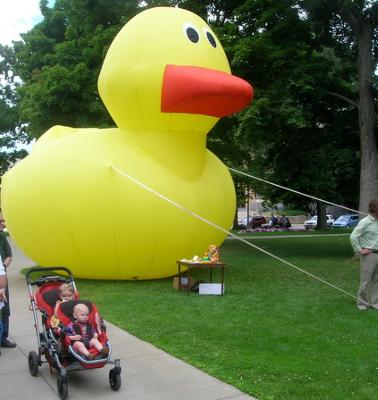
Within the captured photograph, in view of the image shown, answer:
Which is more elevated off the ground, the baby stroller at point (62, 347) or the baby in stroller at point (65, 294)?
the baby in stroller at point (65, 294)

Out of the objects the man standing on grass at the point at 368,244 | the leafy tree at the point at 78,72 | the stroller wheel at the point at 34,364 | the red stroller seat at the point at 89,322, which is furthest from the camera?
the leafy tree at the point at 78,72

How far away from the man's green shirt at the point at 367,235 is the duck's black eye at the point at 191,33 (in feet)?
16.4

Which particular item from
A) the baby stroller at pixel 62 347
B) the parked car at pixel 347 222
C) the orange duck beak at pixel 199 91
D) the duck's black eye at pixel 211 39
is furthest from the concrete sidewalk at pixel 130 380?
the parked car at pixel 347 222

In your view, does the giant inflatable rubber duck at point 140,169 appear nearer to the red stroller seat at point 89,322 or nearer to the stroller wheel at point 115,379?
the red stroller seat at point 89,322

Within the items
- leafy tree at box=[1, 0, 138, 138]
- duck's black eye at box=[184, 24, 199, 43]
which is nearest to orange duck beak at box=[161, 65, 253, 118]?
duck's black eye at box=[184, 24, 199, 43]

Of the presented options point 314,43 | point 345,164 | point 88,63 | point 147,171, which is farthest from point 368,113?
point 88,63

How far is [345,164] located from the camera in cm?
1652

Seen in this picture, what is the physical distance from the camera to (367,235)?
8.88 metres

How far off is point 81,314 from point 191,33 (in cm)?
729

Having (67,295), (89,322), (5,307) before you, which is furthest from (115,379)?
(5,307)

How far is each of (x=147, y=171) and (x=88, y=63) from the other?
10453 mm

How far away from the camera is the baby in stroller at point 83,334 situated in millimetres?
5387

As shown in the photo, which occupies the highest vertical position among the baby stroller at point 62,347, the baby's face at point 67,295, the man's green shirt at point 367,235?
the man's green shirt at point 367,235

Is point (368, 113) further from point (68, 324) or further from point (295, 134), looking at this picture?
point (68, 324)
